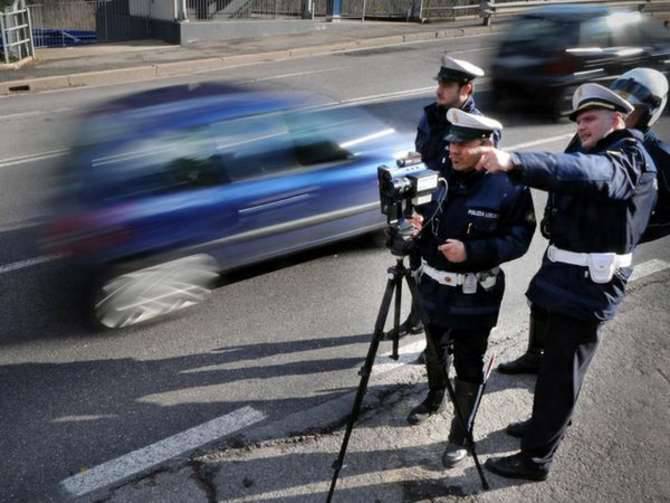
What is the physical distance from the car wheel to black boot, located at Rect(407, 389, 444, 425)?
81.9 inches

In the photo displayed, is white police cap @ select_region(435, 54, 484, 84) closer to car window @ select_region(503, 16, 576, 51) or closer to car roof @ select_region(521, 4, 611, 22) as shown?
car window @ select_region(503, 16, 576, 51)

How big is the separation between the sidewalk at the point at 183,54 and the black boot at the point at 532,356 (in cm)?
1261

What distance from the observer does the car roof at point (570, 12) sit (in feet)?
34.4

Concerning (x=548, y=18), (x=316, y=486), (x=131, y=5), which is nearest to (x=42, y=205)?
(x=316, y=486)

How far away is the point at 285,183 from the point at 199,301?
117 centimetres

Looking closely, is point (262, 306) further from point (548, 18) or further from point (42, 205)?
point (548, 18)

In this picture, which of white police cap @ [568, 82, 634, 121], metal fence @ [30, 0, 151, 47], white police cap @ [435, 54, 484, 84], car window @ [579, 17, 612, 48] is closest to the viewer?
white police cap @ [568, 82, 634, 121]

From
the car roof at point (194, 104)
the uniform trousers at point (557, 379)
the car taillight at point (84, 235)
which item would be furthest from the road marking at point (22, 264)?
the uniform trousers at point (557, 379)

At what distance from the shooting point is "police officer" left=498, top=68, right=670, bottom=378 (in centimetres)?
324

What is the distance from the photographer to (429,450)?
3756 millimetres

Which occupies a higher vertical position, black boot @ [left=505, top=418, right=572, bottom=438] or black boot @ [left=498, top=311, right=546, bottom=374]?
black boot @ [left=498, top=311, right=546, bottom=374]

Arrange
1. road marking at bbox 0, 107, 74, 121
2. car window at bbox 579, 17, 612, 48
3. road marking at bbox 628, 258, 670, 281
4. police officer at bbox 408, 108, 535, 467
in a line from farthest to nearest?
road marking at bbox 0, 107, 74, 121, car window at bbox 579, 17, 612, 48, road marking at bbox 628, 258, 670, 281, police officer at bbox 408, 108, 535, 467

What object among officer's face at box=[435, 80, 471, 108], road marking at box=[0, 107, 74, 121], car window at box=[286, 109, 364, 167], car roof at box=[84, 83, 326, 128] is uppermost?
officer's face at box=[435, 80, 471, 108]

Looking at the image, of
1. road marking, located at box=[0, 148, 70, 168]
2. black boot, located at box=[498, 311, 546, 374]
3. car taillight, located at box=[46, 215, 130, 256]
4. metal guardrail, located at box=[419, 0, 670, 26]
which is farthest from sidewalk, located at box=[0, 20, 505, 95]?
black boot, located at box=[498, 311, 546, 374]
